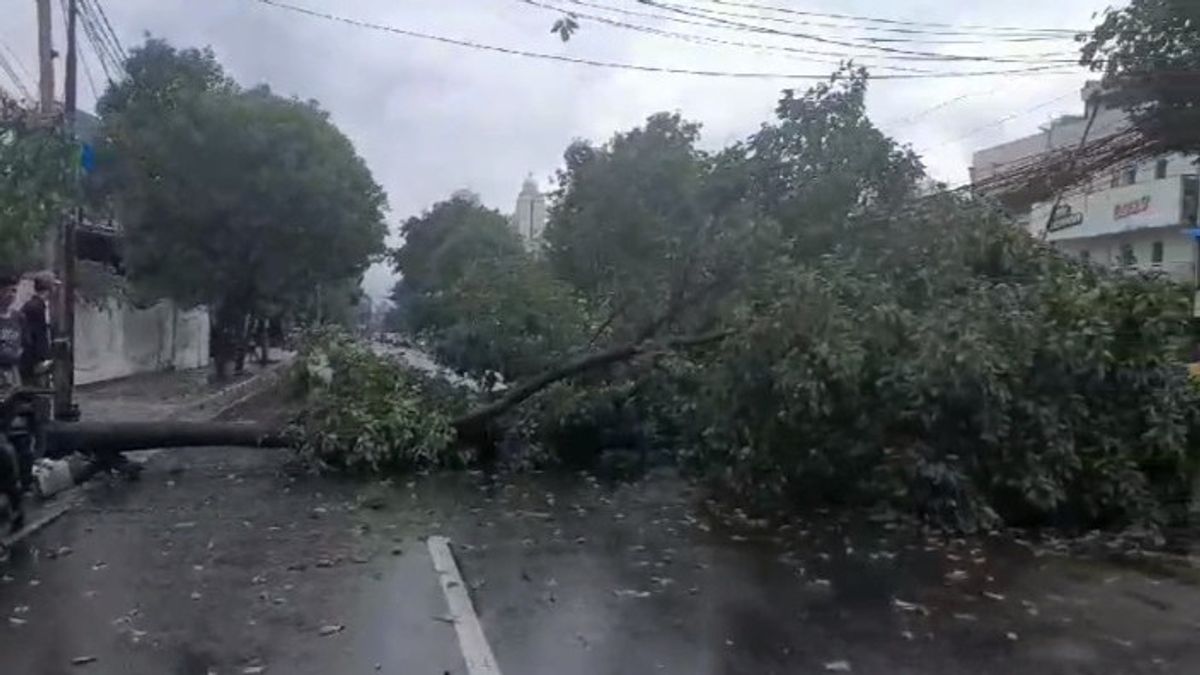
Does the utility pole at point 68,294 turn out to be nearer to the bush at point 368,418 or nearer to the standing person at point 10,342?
the bush at point 368,418

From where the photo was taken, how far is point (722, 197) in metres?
16.8

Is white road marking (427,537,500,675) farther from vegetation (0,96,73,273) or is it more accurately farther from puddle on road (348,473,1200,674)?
vegetation (0,96,73,273)

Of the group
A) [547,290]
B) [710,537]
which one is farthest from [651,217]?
[710,537]

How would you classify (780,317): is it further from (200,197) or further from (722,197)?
(200,197)

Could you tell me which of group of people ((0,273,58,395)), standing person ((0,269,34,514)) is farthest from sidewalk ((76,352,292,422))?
standing person ((0,269,34,514))

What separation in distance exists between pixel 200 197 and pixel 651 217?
53.5 feet

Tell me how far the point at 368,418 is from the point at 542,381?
227 centimetres

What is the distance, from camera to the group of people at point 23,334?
11.9 m

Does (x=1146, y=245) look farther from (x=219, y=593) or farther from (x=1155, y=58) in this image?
(x=219, y=593)

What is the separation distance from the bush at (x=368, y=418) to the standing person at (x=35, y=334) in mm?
3806

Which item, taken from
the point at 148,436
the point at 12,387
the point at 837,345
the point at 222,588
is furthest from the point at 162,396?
the point at 222,588

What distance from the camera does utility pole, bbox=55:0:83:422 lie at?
1764 centimetres

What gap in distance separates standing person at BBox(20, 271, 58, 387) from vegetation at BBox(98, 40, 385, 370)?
52.4ft

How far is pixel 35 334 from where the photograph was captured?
13.4 m
